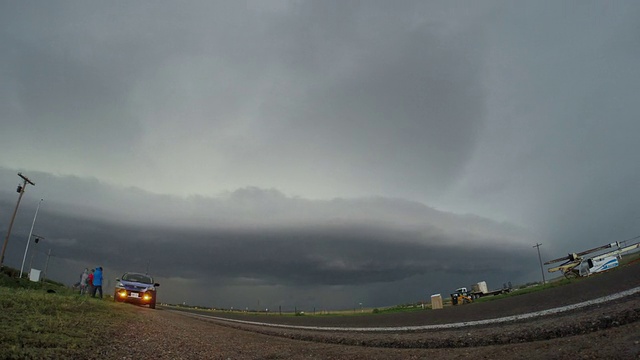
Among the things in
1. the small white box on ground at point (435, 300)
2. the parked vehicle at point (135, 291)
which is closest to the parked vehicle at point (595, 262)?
the small white box on ground at point (435, 300)

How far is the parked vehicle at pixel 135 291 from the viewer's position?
72.3 feet

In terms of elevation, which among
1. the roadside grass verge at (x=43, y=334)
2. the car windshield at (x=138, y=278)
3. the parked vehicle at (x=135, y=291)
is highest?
the car windshield at (x=138, y=278)

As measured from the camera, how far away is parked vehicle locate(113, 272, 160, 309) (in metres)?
22.0

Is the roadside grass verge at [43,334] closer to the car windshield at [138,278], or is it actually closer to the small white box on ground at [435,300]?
the car windshield at [138,278]

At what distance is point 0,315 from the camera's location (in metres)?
6.27

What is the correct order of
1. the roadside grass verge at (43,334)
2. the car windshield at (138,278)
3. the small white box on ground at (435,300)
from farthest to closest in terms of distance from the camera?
the small white box on ground at (435,300) < the car windshield at (138,278) < the roadside grass verge at (43,334)

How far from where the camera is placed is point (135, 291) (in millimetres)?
22359

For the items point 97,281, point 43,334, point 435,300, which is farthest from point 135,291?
point 435,300

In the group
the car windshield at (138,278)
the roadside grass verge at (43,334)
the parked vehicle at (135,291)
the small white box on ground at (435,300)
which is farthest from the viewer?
the small white box on ground at (435,300)

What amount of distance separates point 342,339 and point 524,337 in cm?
450

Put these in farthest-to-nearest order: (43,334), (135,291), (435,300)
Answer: (435,300) → (135,291) → (43,334)

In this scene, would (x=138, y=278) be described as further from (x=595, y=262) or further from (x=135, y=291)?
(x=595, y=262)

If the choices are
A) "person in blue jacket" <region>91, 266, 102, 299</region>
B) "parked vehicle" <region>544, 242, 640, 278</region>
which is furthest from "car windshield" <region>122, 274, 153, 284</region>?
"parked vehicle" <region>544, 242, 640, 278</region>

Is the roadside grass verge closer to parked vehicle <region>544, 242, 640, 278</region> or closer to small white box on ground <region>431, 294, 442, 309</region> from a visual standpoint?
small white box on ground <region>431, 294, 442, 309</region>
